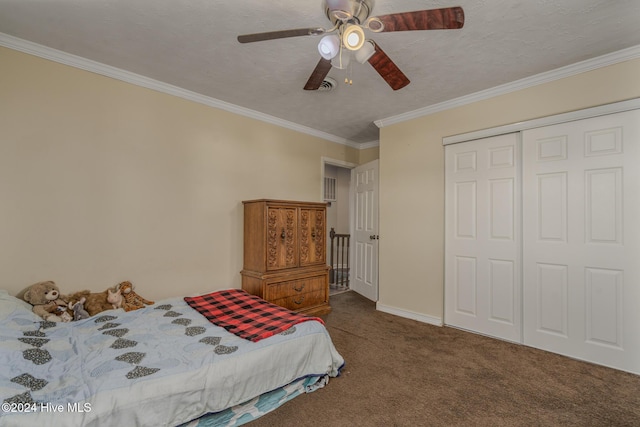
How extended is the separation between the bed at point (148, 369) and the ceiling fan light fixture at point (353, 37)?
1845 millimetres

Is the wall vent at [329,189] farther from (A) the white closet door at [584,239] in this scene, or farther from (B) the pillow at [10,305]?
(B) the pillow at [10,305]

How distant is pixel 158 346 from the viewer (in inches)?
73.1

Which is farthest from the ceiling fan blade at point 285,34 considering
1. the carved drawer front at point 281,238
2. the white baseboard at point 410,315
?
the white baseboard at point 410,315

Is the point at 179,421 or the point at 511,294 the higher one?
the point at 511,294

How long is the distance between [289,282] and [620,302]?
2945 mm

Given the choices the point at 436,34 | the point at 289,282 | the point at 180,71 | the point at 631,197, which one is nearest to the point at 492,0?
the point at 436,34

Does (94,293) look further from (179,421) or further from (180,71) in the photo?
(180,71)

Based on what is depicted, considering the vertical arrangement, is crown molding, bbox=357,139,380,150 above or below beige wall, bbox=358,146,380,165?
above

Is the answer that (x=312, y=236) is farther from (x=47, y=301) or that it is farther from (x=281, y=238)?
(x=47, y=301)

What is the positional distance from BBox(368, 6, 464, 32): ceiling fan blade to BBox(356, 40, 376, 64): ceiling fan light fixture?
119mm

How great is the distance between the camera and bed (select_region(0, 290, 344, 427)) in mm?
1337

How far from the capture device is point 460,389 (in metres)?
2.11

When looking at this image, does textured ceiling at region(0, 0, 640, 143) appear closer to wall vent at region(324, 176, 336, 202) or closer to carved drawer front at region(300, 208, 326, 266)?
carved drawer front at region(300, 208, 326, 266)

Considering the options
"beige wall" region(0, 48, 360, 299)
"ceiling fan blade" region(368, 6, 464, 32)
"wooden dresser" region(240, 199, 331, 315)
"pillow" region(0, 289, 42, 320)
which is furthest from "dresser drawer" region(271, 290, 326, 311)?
"ceiling fan blade" region(368, 6, 464, 32)
